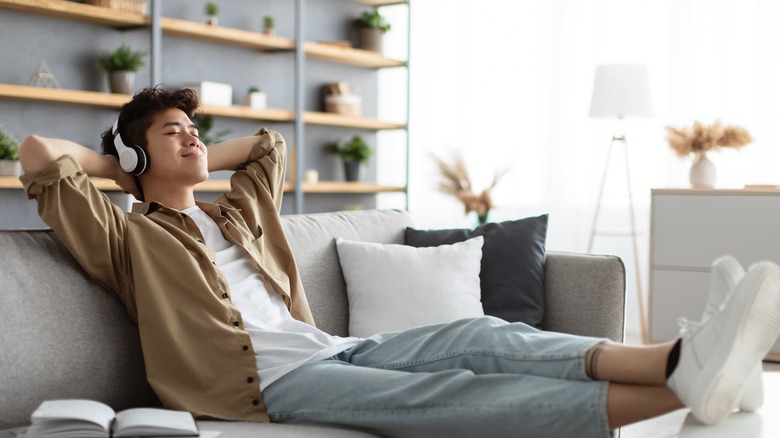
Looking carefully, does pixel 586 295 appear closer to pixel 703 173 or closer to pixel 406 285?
pixel 406 285

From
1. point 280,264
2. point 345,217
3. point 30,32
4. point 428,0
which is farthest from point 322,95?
point 280,264

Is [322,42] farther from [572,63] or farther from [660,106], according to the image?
[660,106]

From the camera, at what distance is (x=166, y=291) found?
2.05m

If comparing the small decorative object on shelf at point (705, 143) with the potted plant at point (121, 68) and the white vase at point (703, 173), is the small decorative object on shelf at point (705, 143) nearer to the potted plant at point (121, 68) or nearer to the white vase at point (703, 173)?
the white vase at point (703, 173)

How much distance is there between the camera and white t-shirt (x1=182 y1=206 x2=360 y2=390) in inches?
80.2

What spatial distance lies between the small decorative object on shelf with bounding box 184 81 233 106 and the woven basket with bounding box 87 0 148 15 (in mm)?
487

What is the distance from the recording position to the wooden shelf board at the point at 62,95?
397 cm

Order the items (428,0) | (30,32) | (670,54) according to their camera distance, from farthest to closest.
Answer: (428,0), (670,54), (30,32)

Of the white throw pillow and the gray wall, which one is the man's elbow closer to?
the white throw pillow

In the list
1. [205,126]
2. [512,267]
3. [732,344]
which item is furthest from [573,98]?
[732,344]

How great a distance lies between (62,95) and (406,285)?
7.43 ft

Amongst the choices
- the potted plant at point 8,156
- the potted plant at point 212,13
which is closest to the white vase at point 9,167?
the potted plant at point 8,156

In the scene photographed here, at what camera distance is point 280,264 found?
246 cm

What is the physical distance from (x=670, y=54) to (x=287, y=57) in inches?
91.2
